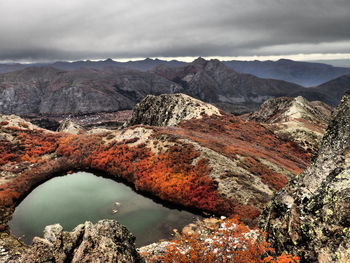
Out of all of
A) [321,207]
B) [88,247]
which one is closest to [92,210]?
[88,247]

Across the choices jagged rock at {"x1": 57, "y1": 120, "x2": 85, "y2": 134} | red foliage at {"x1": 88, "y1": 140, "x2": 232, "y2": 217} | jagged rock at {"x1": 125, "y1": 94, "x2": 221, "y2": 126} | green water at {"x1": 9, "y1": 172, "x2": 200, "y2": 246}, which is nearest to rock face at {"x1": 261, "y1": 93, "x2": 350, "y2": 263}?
red foliage at {"x1": 88, "y1": 140, "x2": 232, "y2": 217}

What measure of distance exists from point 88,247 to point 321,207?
13.6 metres

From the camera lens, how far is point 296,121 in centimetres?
8375

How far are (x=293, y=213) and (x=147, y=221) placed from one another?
16.3 metres

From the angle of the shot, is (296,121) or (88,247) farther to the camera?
(296,121)

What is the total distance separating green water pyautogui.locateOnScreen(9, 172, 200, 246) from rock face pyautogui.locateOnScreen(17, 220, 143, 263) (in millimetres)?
7925

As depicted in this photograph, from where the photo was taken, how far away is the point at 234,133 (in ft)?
214

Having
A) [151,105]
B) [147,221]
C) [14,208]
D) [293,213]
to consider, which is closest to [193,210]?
[147,221]

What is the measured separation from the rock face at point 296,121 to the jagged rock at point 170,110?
77.3 feet

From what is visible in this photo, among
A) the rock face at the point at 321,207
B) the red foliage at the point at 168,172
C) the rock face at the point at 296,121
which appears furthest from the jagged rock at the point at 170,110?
the rock face at the point at 321,207

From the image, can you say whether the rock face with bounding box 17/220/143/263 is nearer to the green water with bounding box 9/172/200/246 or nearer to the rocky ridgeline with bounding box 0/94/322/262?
the rocky ridgeline with bounding box 0/94/322/262

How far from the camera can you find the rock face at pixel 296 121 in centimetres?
6894

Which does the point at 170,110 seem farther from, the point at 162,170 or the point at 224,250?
the point at 224,250

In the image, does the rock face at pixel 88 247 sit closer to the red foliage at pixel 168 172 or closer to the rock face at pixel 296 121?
the red foliage at pixel 168 172
